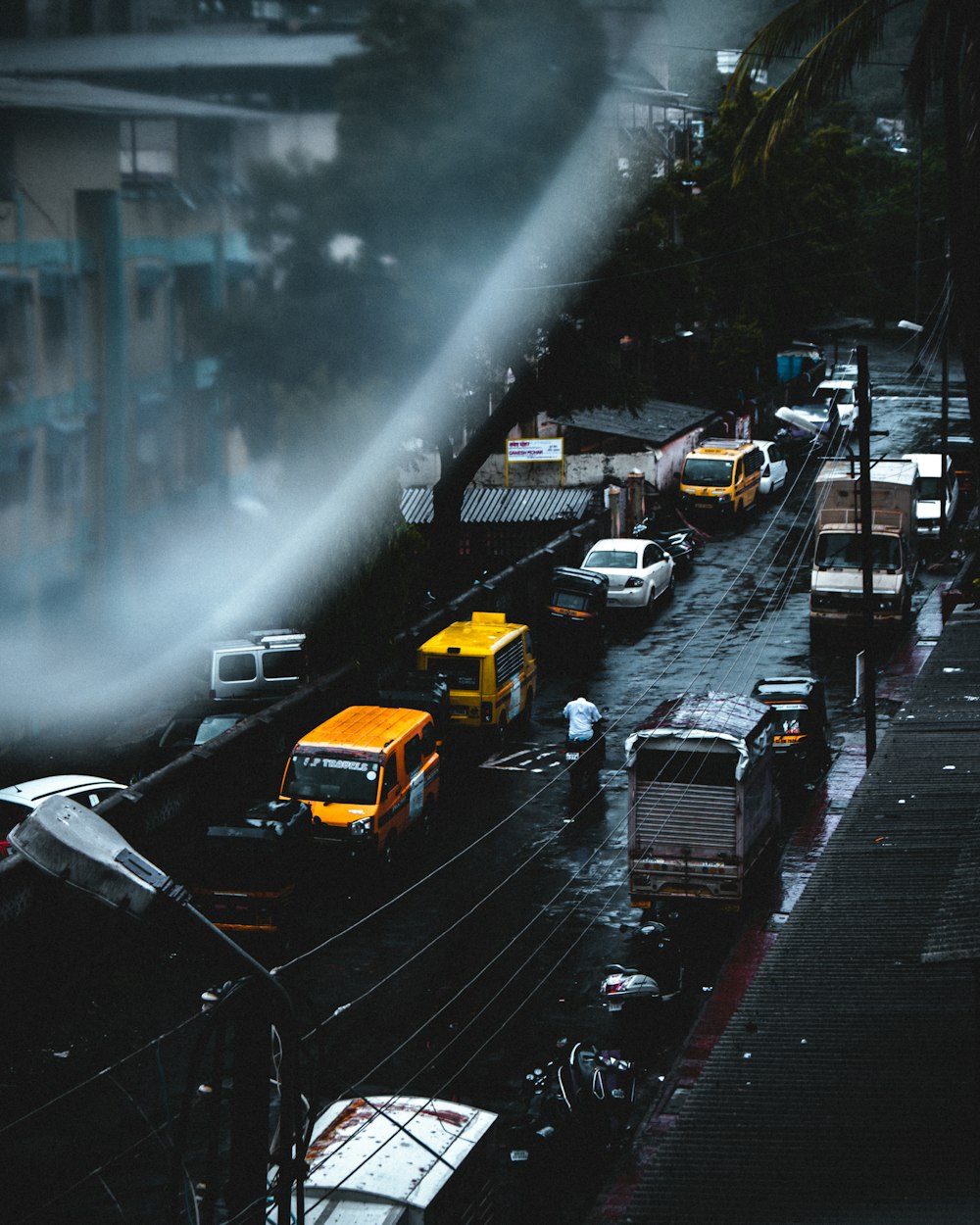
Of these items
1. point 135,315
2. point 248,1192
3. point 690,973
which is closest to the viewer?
point 135,315

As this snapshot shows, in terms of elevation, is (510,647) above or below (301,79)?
below

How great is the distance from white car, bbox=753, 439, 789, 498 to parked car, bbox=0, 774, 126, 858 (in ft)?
113

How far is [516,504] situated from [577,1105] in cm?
A: 3196

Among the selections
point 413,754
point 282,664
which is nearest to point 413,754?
point 413,754

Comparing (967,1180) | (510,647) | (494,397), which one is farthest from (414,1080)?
(510,647)

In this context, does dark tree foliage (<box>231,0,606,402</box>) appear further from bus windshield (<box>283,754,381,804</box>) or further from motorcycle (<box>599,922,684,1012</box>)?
bus windshield (<box>283,754,381,804</box>)

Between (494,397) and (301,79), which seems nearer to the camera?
(301,79)

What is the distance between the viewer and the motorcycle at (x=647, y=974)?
18.0m

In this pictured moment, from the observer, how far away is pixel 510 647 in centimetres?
3066

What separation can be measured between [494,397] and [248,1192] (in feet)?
20.4

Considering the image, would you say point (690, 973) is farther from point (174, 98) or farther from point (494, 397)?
point (174, 98)

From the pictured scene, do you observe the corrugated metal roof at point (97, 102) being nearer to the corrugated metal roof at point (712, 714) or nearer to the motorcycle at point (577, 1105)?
the motorcycle at point (577, 1105)

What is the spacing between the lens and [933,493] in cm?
4791

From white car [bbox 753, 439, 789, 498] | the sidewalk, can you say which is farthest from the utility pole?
white car [bbox 753, 439, 789, 498]
